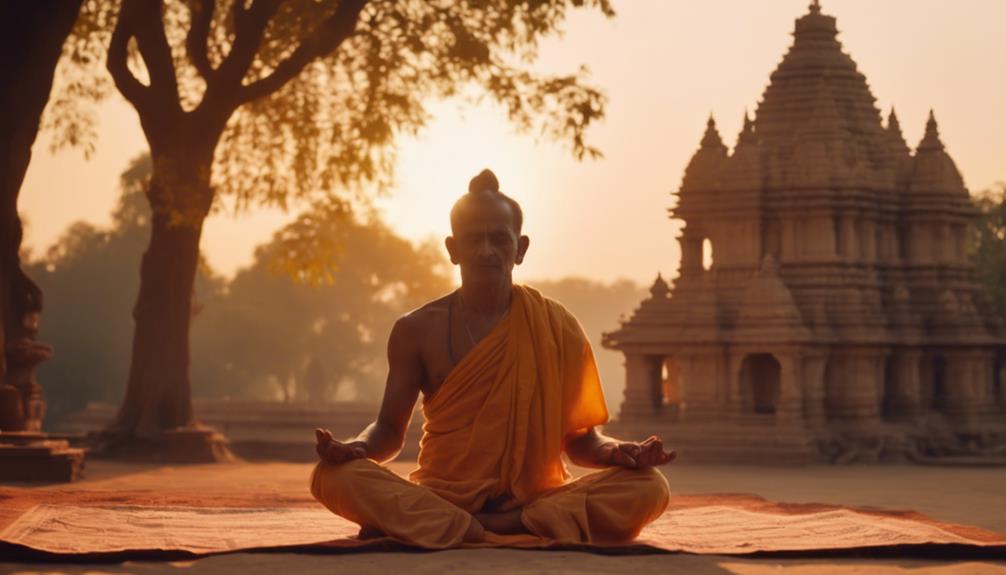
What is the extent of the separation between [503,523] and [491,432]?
0.48 metres

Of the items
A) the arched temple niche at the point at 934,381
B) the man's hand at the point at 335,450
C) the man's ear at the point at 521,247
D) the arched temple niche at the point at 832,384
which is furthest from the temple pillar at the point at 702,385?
the man's hand at the point at 335,450

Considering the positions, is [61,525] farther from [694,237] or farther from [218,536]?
[694,237]

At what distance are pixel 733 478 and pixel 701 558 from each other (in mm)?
13101

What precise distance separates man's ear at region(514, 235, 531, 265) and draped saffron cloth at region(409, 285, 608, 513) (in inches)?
12.8

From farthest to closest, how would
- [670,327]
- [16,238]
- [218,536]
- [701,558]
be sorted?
[670,327]
[16,238]
[218,536]
[701,558]

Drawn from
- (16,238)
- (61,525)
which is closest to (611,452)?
(61,525)

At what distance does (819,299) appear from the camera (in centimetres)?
2655

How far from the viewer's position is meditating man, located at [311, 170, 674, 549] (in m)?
8.49

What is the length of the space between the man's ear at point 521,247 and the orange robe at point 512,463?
21 cm

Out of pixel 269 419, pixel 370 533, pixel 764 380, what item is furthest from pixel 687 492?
pixel 269 419

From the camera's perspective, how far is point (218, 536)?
28.9ft

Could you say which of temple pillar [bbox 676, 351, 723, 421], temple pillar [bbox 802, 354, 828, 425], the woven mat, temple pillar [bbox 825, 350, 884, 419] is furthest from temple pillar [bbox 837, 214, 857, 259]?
the woven mat

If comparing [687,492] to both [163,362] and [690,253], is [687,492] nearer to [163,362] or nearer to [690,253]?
[163,362]

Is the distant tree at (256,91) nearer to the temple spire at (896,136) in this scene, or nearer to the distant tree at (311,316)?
the temple spire at (896,136)
